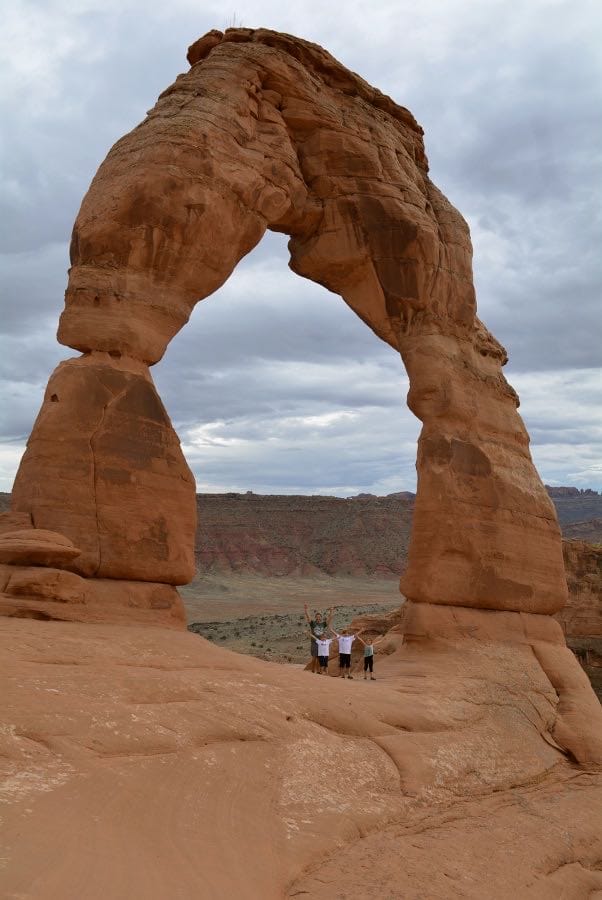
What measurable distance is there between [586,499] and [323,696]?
112 meters

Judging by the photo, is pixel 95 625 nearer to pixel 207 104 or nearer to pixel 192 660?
pixel 192 660

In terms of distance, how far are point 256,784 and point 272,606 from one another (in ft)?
139

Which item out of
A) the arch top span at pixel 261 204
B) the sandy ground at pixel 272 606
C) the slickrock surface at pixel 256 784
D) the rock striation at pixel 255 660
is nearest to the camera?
the slickrock surface at pixel 256 784

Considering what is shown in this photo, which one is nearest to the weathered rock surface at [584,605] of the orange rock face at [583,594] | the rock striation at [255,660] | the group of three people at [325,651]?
the orange rock face at [583,594]

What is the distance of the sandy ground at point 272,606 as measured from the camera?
28812 millimetres

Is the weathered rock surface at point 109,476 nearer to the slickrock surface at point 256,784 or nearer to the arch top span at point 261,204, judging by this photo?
the arch top span at point 261,204

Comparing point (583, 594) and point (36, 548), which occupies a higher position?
point (36, 548)

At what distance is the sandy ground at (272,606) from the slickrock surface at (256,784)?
1396 cm

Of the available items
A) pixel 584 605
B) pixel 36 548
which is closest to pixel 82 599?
pixel 36 548

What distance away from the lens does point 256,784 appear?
18.2ft

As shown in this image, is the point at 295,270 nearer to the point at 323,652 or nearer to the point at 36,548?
the point at 323,652

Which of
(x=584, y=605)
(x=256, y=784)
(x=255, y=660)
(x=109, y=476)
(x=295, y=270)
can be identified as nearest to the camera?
(x=256, y=784)

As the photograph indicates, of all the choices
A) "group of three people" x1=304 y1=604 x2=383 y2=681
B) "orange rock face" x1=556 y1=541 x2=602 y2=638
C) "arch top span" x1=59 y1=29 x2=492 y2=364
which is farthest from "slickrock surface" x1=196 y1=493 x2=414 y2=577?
"arch top span" x1=59 y1=29 x2=492 y2=364

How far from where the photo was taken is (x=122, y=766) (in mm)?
4977
